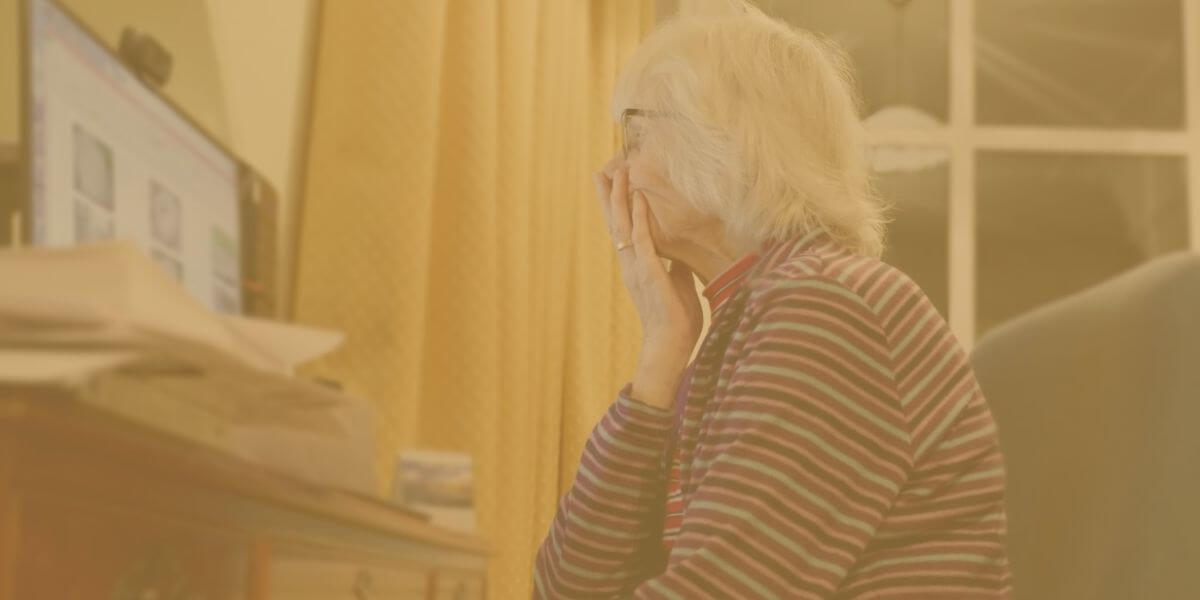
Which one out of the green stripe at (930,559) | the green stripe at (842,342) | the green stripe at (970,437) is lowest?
the green stripe at (930,559)

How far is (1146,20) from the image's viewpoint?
341 centimetres

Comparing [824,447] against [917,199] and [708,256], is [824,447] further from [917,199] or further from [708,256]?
[917,199]

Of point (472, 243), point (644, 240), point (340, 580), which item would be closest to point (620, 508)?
point (644, 240)

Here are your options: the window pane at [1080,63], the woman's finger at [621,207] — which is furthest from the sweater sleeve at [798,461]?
the window pane at [1080,63]

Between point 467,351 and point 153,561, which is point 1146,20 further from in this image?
point 153,561

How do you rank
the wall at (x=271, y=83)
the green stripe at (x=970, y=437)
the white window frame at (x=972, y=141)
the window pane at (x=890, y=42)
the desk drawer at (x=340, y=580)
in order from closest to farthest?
the desk drawer at (x=340, y=580), the green stripe at (x=970, y=437), the wall at (x=271, y=83), the white window frame at (x=972, y=141), the window pane at (x=890, y=42)

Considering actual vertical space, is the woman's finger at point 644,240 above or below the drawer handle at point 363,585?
above

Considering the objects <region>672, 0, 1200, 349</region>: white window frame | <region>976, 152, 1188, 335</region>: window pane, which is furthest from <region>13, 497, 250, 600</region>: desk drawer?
<region>976, 152, 1188, 335</region>: window pane

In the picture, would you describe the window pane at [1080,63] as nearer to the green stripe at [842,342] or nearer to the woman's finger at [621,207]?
the woman's finger at [621,207]

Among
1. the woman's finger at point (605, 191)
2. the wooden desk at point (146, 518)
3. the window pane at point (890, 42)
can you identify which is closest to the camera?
the wooden desk at point (146, 518)

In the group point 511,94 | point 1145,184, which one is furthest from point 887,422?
point 1145,184

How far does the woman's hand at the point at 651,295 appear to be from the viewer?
4.22 feet

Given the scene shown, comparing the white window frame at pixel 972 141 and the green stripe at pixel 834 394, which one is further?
the white window frame at pixel 972 141

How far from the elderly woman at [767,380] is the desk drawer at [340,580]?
206 millimetres
